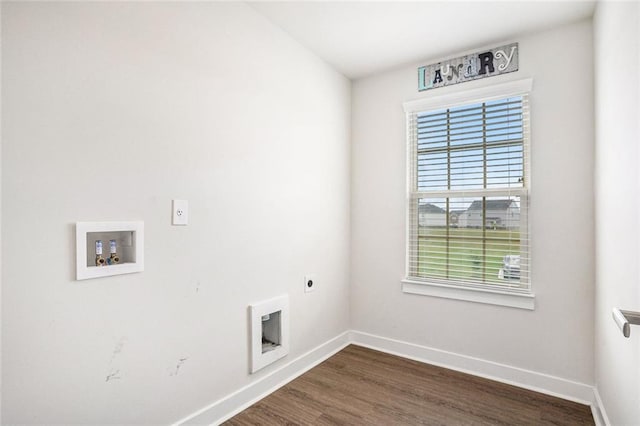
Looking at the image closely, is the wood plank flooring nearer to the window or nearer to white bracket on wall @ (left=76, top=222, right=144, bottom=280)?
the window

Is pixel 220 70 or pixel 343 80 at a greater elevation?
pixel 343 80

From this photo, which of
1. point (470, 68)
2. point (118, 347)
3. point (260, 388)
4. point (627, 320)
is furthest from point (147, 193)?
point (470, 68)

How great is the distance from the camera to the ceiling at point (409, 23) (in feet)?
7.04

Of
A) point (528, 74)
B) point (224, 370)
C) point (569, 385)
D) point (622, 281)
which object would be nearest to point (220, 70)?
point (224, 370)

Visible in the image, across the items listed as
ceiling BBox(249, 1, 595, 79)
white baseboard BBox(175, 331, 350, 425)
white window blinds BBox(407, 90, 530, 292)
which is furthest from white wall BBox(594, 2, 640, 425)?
white baseboard BBox(175, 331, 350, 425)

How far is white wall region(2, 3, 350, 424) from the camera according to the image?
1.29 m

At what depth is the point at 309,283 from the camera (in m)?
2.76

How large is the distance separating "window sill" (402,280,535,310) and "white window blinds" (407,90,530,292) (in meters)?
0.05

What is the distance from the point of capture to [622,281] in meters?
1.53

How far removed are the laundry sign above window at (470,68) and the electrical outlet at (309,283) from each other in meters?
1.83

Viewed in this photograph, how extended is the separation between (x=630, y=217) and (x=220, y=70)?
2.14 metres

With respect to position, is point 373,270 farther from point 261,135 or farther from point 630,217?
point 630,217

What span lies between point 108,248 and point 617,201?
2.39m

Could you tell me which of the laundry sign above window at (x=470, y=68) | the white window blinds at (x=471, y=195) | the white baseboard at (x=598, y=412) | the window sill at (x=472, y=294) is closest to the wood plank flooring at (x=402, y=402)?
the white baseboard at (x=598, y=412)
